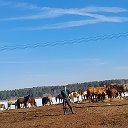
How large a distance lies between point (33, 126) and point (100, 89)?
24.7 metres

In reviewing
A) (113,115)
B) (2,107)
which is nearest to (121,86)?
(2,107)

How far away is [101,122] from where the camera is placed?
2378 cm

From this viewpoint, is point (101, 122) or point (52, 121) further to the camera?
point (52, 121)

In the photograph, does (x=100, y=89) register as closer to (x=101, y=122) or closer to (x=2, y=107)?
(x=2, y=107)

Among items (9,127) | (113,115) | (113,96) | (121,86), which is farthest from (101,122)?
(121,86)

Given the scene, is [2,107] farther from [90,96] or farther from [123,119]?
[123,119]

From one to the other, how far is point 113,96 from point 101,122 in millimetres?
24012

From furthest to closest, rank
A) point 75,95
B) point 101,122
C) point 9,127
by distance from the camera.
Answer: point 75,95
point 9,127
point 101,122

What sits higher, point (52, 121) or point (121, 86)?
point (121, 86)

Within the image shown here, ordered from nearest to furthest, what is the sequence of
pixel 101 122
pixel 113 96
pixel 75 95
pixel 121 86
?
1. pixel 101 122
2. pixel 113 96
3. pixel 121 86
4. pixel 75 95

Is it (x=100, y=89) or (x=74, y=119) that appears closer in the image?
(x=74, y=119)

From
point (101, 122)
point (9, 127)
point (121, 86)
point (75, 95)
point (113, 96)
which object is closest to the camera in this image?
point (101, 122)

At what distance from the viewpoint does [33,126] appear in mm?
25047

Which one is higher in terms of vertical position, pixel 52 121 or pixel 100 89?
pixel 100 89
